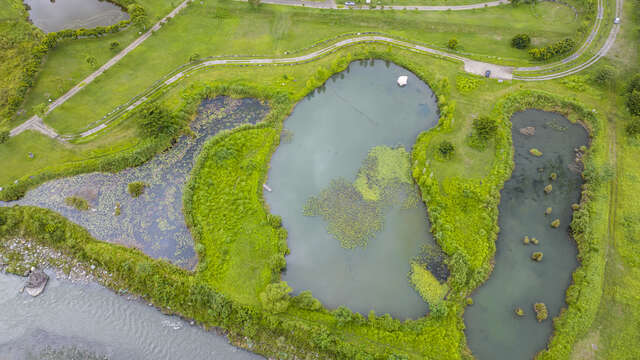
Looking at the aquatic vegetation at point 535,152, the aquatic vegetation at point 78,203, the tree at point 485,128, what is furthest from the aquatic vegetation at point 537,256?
the aquatic vegetation at point 78,203

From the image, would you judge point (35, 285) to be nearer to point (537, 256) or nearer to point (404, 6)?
point (537, 256)

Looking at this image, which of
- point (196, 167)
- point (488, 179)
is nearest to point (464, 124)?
point (488, 179)

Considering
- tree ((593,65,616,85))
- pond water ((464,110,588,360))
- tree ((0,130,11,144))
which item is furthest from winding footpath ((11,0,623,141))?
pond water ((464,110,588,360))

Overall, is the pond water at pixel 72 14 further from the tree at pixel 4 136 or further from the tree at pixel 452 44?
the tree at pixel 452 44

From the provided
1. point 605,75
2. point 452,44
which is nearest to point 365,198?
point 452,44

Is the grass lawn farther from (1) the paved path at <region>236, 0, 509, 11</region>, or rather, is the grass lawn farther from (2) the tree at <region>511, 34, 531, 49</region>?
(1) the paved path at <region>236, 0, 509, 11</region>

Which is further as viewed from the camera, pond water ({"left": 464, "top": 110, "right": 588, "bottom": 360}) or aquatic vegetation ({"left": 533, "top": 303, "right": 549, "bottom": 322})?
aquatic vegetation ({"left": 533, "top": 303, "right": 549, "bottom": 322})

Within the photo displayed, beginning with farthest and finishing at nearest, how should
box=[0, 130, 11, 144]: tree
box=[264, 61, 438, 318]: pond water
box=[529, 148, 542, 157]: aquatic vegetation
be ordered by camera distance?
box=[529, 148, 542, 157]: aquatic vegetation → box=[0, 130, 11, 144]: tree → box=[264, 61, 438, 318]: pond water
